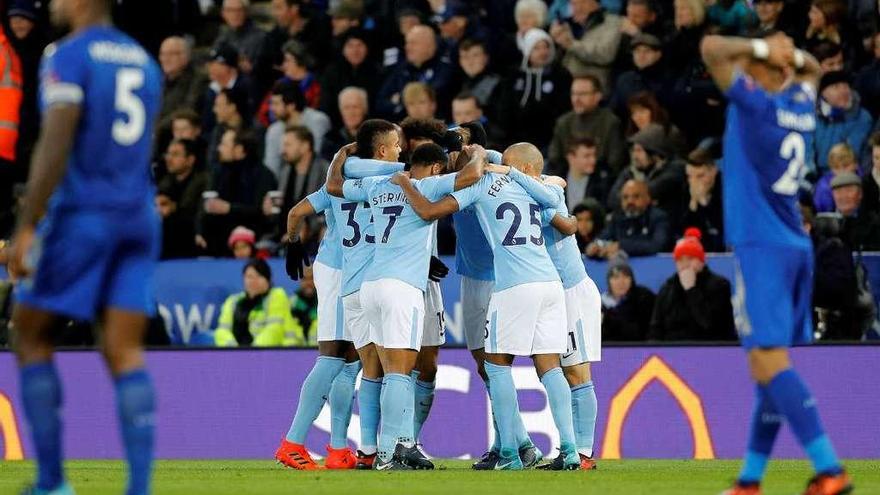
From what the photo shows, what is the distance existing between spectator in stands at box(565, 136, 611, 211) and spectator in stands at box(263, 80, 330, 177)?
122 inches

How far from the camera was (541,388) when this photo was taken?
14508 mm

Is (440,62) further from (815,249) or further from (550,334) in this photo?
(550,334)

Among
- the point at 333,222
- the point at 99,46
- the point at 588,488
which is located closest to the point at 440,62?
the point at 333,222

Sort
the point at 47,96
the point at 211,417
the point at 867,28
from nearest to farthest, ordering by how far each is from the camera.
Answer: the point at 47,96
the point at 211,417
the point at 867,28

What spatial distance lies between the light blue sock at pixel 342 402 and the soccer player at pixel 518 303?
1.23m

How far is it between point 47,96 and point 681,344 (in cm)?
819

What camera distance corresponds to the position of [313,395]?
12.3 metres

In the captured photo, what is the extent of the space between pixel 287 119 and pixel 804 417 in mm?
11396

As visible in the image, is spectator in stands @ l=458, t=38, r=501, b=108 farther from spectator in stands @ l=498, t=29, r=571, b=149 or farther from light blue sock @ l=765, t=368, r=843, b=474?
light blue sock @ l=765, t=368, r=843, b=474

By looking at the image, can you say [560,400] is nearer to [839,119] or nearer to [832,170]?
[832,170]

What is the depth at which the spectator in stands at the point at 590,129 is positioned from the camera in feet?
57.5

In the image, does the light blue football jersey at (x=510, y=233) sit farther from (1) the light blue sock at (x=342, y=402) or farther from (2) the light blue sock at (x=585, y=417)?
(1) the light blue sock at (x=342, y=402)

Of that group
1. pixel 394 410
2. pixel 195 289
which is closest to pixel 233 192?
pixel 195 289

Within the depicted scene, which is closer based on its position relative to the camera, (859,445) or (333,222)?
(333,222)
